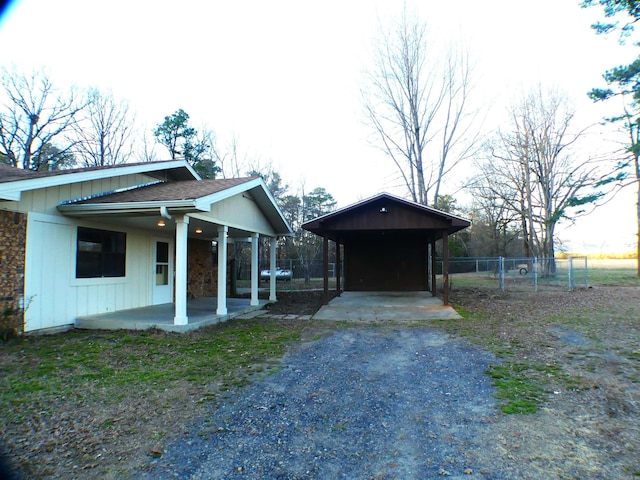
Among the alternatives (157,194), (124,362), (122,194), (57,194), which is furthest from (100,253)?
(124,362)

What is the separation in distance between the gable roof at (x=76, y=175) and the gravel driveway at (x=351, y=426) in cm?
487

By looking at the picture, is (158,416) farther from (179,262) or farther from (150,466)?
(179,262)

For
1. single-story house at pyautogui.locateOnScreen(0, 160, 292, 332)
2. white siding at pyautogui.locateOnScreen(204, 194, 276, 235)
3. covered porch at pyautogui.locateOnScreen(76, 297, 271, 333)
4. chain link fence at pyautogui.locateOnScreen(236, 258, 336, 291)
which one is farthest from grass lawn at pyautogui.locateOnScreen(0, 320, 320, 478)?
chain link fence at pyautogui.locateOnScreen(236, 258, 336, 291)

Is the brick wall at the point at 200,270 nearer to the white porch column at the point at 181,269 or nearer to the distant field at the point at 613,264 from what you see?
the white porch column at the point at 181,269

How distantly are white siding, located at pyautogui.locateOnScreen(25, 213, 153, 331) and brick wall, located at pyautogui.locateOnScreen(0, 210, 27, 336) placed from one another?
12cm

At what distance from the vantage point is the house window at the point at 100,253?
7489 millimetres

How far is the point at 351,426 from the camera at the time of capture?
10.4 ft

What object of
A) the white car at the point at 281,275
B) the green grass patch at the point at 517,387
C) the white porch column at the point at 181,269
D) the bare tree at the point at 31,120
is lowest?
the green grass patch at the point at 517,387

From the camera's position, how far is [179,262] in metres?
7.04

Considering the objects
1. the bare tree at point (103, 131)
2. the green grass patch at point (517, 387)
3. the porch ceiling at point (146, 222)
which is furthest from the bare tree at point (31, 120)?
the green grass patch at point (517, 387)

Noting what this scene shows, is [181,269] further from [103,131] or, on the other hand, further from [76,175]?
[103,131]

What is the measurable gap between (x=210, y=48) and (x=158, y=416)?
1253 centimetres

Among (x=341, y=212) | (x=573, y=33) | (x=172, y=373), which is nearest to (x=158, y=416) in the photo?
(x=172, y=373)

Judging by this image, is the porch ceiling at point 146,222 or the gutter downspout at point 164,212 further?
the porch ceiling at point 146,222
